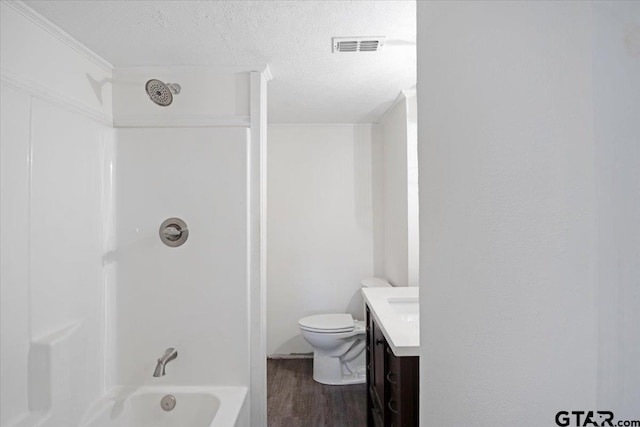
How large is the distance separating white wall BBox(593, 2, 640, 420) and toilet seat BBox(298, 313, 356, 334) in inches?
106

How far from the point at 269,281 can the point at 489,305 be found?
3.25 m

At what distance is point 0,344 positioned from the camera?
1.37 metres

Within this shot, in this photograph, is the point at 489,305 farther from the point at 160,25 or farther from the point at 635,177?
the point at 160,25

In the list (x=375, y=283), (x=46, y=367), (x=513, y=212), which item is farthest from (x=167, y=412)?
(x=513, y=212)

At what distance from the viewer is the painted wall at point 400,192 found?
2691 mm

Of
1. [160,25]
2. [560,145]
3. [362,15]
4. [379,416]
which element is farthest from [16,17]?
[379,416]

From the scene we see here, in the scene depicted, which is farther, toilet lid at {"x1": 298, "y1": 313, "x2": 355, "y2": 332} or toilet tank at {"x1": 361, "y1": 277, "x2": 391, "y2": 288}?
toilet tank at {"x1": 361, "y1": 277, "x2": 391, "y2": 288}

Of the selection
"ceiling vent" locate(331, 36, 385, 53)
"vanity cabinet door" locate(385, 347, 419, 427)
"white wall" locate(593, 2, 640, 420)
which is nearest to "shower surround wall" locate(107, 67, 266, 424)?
"ceiling vent" locate(331, 36, 385, 53)

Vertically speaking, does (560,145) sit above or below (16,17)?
below

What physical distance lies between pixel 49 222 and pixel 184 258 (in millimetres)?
699

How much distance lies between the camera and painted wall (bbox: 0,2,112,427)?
1.43 m

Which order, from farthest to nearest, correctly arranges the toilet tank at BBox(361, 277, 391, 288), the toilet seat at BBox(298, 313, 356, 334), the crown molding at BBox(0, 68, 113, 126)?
the toilet tank at BBox(361, 277, 391, 288) < the toilet seat at BBox(298, 313, 356, 334) < the crown molding at BBox(0, 68, 113, 126)

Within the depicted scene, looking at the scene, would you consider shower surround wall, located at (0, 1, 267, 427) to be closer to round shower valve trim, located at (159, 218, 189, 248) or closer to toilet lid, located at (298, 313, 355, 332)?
round shower valve trim, located at (159, 218, 189, 248)

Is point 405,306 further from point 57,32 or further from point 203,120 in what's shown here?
point 57,32
